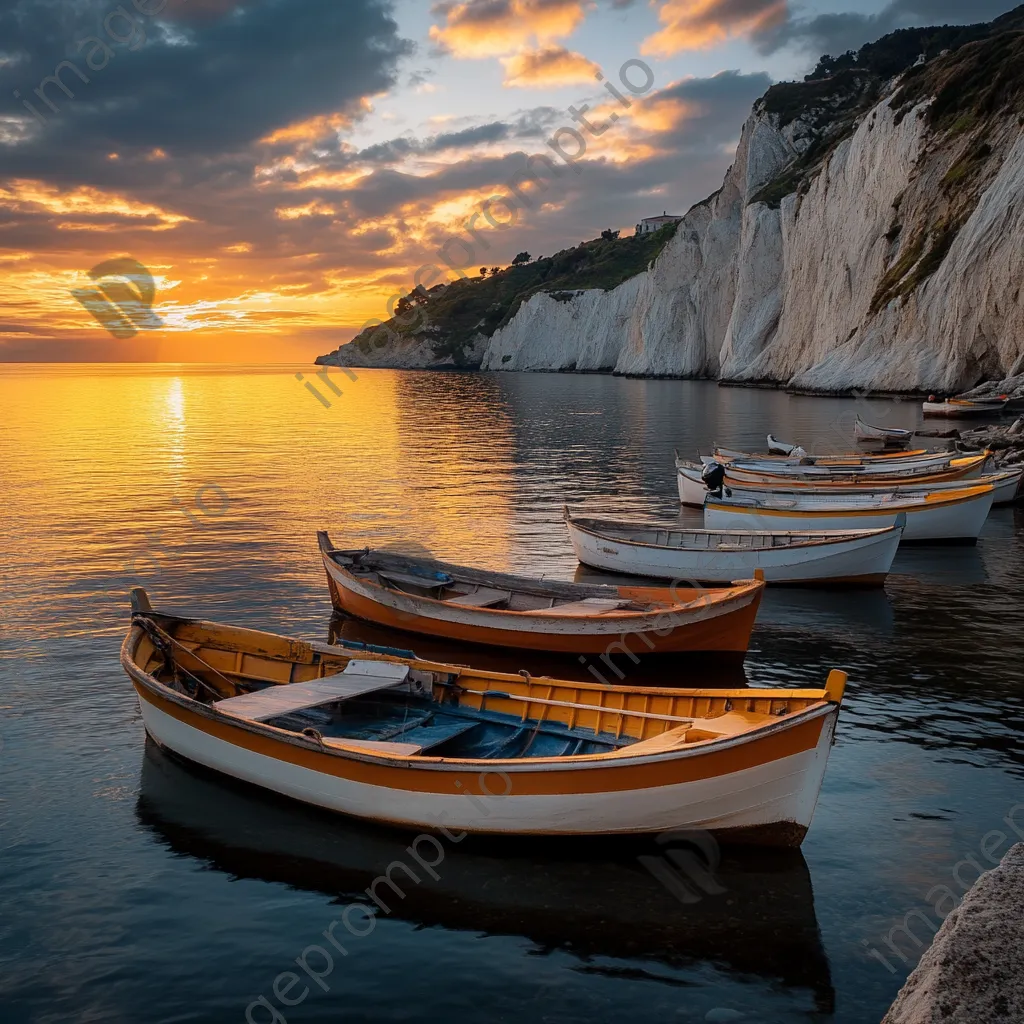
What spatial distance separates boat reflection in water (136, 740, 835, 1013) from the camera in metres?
8.38

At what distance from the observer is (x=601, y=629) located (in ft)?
52.0

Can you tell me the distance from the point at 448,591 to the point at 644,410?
2278 inches

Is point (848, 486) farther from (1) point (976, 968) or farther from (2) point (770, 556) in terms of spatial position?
(1) point (976, 968)

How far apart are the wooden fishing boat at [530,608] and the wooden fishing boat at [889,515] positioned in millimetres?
8241

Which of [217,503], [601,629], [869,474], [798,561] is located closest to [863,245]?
[869,474]

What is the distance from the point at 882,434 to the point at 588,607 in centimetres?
3572

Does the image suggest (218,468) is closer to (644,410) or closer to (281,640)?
(281,640)

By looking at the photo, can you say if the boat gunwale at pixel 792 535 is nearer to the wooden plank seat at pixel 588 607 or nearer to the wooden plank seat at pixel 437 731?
the wooden plank seat at pixel 588 607

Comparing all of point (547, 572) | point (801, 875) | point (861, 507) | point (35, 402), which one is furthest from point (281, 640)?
point (35, 402)

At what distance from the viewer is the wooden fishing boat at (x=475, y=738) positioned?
936 cm

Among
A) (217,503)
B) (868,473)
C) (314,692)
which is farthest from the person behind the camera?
(217,503)

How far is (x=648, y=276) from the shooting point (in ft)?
426

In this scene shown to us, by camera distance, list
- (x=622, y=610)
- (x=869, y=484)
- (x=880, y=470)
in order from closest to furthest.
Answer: (x=622, y=610) → (x=869, y=484) → (x=880, y=470)

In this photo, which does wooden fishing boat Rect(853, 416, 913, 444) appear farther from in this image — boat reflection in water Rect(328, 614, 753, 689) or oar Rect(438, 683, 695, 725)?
oar Rect(438, 683, 695, 725)
